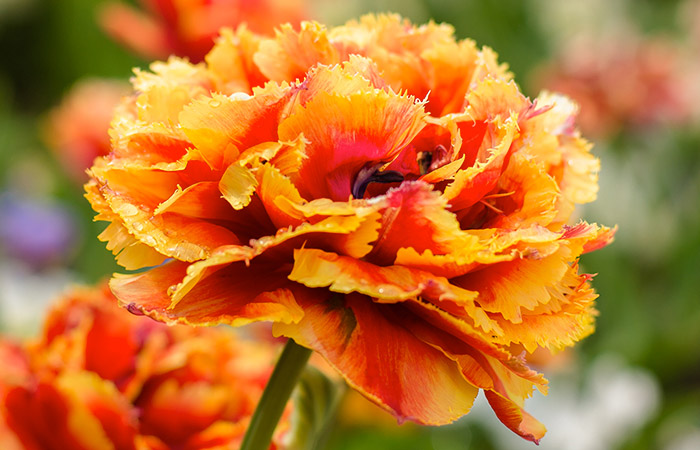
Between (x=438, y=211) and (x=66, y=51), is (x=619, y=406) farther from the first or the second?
(x=66, y=51)

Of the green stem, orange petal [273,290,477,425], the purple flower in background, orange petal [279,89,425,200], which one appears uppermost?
orange petal [279,89,425,200]

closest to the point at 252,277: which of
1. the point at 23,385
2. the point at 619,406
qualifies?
the point at 23,385

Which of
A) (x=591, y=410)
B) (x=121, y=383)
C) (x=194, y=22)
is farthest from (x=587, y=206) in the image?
(x=121, y=383)

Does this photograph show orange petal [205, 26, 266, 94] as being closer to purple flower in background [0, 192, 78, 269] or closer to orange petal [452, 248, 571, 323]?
orange petal [452, 248, 571, 323]

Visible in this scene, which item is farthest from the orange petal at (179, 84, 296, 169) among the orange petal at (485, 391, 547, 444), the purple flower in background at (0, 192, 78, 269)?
the purple flower in background at (0, 192, 78, 269)

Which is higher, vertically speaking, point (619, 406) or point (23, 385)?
point (23, 385)

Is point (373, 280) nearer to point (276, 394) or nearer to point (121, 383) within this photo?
point (276, 394)

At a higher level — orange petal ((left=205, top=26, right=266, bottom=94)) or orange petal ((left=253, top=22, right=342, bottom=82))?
orange petal ((left=253, top=22, right=342, bottom=82))
